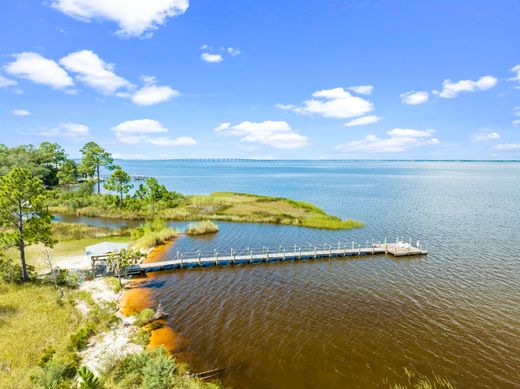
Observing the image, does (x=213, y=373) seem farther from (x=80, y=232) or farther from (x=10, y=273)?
(x=80, y=232)

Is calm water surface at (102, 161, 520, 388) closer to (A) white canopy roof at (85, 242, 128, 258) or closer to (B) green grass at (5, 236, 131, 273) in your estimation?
(A) white canopy roof at (85, 242, 128, 258)

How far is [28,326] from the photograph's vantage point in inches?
723

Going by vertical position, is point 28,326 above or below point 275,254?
above

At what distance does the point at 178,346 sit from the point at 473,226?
55041 millimetres

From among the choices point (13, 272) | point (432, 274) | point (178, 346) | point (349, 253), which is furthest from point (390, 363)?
point (13, 272)

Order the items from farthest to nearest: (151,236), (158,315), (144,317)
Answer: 1. (151,236)
2. (158,315)
3. (144,317)

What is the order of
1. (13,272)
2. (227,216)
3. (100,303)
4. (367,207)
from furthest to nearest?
(367,207) → (227,216) → (13,272) → (100,303)

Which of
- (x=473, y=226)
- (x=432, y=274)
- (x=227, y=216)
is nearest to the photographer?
A: (x=432, y=274)

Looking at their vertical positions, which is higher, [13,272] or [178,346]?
[13,272]

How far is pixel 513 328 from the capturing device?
70.8 ft

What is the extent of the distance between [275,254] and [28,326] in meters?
25.0

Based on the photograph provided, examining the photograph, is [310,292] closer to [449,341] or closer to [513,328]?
[449,341]

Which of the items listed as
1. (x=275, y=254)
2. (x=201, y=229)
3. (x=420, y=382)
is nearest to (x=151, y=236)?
(x=201, y=229)

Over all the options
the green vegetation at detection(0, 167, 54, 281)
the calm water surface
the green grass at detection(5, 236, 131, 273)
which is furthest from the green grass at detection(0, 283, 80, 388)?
the green grass at detection(5, 236, 131, 273)
